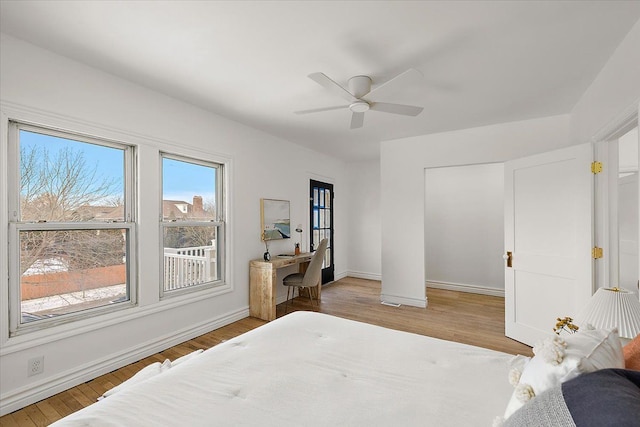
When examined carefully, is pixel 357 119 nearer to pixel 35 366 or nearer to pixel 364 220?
pixel 35 366

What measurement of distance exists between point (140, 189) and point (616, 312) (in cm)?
345

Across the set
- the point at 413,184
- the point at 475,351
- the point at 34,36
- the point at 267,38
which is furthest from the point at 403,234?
the point at 34,36

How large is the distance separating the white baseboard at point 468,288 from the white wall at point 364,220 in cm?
113

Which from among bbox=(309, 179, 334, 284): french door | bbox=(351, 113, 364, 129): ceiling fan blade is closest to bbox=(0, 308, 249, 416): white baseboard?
bbox=(309, 179, 334, 284): french door

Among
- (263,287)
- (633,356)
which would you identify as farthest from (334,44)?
(263,287)

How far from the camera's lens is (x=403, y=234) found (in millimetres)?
4387

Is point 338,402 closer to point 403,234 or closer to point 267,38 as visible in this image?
point 267,38

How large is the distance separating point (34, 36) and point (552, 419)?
3211 mm

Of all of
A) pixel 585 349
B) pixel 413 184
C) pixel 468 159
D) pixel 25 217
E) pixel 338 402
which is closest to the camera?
pixel 585 349

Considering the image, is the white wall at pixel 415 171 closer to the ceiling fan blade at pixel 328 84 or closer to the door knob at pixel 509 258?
the door knob at pixel 509 258

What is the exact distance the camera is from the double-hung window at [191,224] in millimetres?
3014

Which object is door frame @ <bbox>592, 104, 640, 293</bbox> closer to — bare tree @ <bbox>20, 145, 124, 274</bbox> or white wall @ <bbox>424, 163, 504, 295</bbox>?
white wall @ <bbox>424, 163, 504, 295</bbox>

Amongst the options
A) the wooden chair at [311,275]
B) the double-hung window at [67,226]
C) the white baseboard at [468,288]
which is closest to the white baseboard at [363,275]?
the white baseboard at [468,288]

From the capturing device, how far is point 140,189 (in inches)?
106
